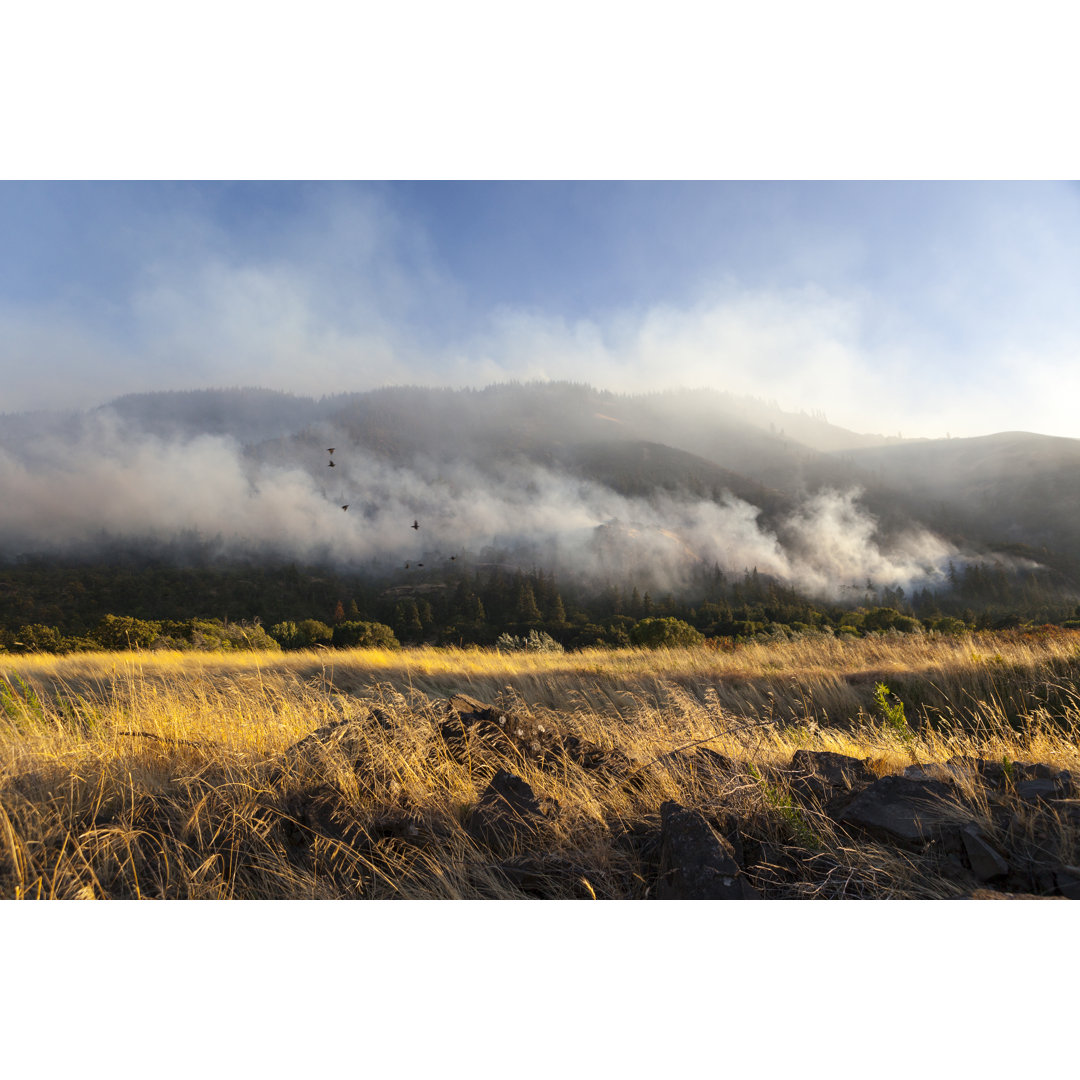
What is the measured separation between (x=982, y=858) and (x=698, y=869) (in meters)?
1.34

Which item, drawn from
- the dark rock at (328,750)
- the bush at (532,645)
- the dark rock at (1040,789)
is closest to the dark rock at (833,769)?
the dark rock at (1040,789)

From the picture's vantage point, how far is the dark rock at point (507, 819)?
2840 mm

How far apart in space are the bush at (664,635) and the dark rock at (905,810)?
60.7 ft

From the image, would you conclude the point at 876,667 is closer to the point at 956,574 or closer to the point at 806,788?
the point at 806,788

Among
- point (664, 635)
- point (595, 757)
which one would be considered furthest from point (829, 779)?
point (664, 635)

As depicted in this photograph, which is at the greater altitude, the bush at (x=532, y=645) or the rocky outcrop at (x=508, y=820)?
the rocky outcrop at (x=508, y=820)

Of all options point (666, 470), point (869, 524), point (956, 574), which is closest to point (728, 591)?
point (956, 574)

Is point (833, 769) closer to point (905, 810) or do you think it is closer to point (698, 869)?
point (905, 810)

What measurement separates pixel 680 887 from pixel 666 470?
124393 millimetres

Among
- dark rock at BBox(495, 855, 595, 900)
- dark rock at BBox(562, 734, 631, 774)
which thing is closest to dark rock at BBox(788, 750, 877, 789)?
dark rock at BBox(562, 734, 631, 774)

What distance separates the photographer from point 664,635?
22797mm

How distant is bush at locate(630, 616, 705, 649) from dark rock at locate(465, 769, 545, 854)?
18794 millimetres

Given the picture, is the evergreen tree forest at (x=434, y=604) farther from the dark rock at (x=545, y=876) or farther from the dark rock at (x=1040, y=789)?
the dark rock at (x=545, y=876)

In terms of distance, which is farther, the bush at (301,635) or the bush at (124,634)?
the bush at (301,635)
